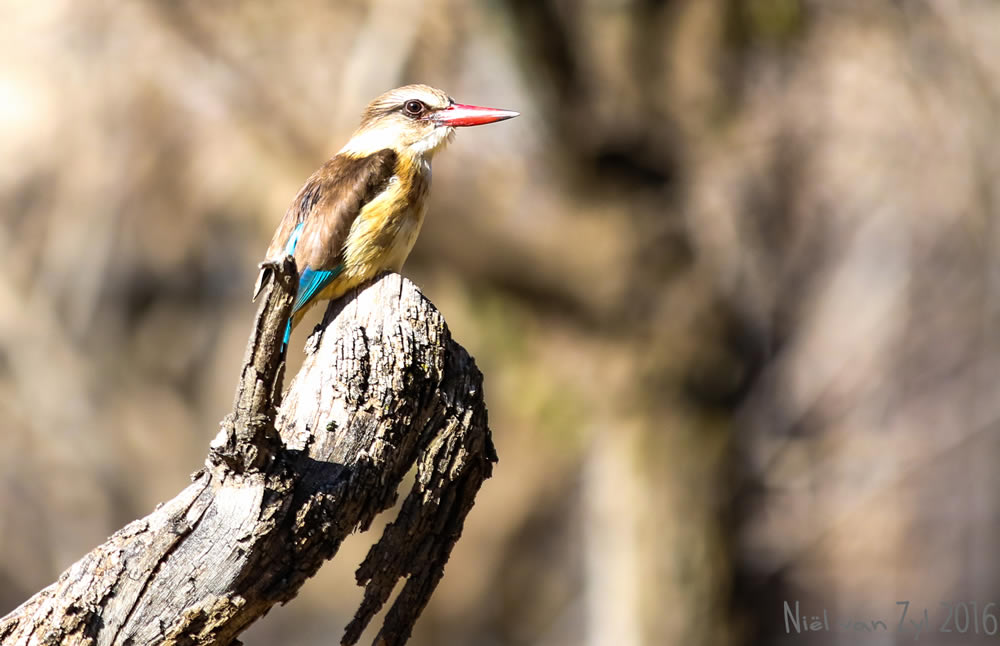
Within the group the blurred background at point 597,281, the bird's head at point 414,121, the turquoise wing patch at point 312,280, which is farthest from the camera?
the blurred background at point 597,281

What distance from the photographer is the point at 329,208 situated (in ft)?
12.0

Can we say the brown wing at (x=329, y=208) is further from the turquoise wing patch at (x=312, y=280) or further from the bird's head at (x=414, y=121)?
the bird's head at (x=414, y=121)

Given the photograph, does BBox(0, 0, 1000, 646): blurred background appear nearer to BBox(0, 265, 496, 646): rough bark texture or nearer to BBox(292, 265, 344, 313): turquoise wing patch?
BBox(292, 265, 344, 313): turquoise wing patch

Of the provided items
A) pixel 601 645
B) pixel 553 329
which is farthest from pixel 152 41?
pixel 601 645

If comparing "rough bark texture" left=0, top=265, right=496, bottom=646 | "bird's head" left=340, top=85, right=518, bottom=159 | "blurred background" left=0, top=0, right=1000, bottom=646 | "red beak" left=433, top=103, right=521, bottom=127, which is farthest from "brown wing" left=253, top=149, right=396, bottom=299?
"blurred background" left=0, top=0, right=1000, bottom=646

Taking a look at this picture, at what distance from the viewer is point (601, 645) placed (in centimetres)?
791

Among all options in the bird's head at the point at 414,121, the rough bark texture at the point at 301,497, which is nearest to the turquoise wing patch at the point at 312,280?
the rough bark texture at the point at 301,497

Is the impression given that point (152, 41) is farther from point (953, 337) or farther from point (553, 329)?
point (953, 337)

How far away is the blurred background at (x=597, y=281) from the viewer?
7.45 metres

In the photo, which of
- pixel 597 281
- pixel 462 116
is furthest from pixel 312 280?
pixel 597 281

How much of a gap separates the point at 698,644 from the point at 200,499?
19.3 feet

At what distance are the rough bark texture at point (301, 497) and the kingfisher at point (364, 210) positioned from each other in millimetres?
555

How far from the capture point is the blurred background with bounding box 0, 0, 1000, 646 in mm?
7449

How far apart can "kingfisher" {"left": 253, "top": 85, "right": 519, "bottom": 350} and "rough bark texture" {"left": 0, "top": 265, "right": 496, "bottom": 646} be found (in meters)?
0.55
